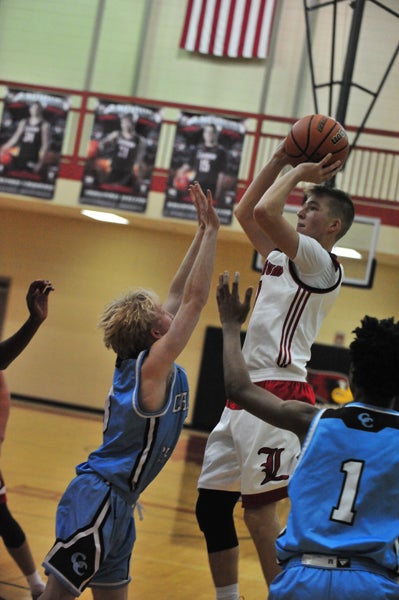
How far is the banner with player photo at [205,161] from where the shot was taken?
13.9 metres

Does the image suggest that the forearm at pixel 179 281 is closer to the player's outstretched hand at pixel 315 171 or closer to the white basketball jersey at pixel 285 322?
the white basketball jersey at pixel 285 322

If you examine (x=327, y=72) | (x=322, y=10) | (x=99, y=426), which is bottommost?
(x=99, y=426)

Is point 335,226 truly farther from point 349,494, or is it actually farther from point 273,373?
point 349,494

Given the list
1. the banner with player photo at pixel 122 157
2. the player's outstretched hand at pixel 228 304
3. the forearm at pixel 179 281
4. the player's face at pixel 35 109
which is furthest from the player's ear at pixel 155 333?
the player's face at pixel 35 109

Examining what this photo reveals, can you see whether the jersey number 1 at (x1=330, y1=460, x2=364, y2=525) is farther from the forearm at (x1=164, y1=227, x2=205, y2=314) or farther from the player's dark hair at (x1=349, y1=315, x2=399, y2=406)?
the forearm at (x1=164, y1=227, x2=205, y2=314)

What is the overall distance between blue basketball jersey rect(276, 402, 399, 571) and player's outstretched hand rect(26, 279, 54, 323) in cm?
163

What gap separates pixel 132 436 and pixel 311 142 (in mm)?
1686

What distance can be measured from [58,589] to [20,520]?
122 inches

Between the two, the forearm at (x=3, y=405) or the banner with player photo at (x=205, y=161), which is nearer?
the forearm at (x=3, y=405)

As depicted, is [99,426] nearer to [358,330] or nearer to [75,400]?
[75,400]

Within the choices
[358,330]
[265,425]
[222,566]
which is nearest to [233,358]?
[358,330]

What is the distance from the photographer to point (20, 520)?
6.16m

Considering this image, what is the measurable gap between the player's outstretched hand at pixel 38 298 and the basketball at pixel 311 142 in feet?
4.34

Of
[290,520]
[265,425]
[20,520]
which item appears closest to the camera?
[290,520]
